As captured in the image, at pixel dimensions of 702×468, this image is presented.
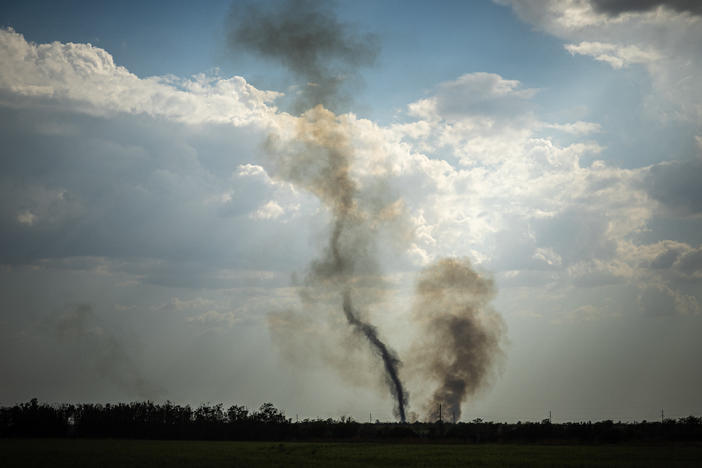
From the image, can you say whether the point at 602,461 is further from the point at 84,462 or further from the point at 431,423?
the point at 431,423

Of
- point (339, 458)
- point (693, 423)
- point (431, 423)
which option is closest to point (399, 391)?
point (431, 423)

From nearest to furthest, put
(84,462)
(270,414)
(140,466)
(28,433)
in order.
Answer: (140,466) → (84,462) → (28,433) → (270,414)

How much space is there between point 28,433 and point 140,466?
4487 inches

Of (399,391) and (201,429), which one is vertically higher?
(399,391)

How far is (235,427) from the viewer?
166375 mm

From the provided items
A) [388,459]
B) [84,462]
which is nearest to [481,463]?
[388,459]

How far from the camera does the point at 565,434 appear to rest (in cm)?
12656

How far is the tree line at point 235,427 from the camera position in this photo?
427 ft

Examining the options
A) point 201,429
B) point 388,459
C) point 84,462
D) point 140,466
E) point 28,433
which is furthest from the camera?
point 201,429

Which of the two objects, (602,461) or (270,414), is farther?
(270,414)

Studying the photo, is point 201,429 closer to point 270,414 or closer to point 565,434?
point 270,414

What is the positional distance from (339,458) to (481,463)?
18.5 m

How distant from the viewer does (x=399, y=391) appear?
16000cm

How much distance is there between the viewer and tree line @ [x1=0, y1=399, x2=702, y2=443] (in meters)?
130
